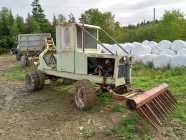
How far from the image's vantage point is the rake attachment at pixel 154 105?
6172 mm

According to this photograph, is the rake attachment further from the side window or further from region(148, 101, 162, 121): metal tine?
the side window

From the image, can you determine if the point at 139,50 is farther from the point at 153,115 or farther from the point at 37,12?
the point at 37,12

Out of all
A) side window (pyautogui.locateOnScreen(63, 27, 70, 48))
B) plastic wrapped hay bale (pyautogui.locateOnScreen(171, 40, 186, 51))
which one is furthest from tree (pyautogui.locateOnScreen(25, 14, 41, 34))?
side window (pyautogui.locateOnScreen(63, 27, 70, 48))

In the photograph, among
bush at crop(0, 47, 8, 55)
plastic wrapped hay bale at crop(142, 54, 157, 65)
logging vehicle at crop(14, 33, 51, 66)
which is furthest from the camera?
bush at crop(0, 47, 8, 55)

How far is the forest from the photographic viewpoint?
102ft

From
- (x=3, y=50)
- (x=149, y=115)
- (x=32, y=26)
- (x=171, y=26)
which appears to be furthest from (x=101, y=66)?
(x=32, y=26)

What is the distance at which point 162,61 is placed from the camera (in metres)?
14.3

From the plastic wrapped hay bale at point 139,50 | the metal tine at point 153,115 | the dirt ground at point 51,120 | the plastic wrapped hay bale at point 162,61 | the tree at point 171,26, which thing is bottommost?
the dirt ground at point 51,120

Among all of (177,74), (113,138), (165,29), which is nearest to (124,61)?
(113,138)

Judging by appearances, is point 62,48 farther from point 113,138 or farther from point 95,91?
point 113,138

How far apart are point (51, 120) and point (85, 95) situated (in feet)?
3.00

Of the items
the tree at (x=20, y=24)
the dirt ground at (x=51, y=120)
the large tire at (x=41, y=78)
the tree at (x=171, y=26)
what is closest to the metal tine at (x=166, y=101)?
the dirt ground at (x=51, y=120)

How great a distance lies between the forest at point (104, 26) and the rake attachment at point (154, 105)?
64.5 feet

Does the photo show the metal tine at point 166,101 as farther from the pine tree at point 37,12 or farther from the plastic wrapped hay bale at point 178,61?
the pine tree at point 37,12
